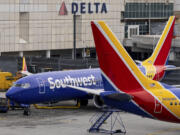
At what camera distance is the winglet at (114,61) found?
39.2 m

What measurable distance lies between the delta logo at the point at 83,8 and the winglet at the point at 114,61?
239 ft

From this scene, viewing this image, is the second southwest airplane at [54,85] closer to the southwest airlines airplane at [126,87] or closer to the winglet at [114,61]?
the southwest airlines airplane at [126,87]

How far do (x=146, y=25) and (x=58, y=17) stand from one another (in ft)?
86.2

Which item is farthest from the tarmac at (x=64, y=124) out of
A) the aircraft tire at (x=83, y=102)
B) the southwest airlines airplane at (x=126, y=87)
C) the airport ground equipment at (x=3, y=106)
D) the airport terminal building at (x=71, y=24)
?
the airport terminal building at (x=71, y=24)

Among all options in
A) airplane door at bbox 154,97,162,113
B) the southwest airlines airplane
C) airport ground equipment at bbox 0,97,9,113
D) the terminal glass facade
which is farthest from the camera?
the terminal glass facade

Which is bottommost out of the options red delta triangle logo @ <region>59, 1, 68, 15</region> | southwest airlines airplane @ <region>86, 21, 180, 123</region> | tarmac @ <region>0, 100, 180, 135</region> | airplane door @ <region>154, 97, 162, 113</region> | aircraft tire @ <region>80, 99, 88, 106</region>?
tarmac @ <region>0, 100, 180, 135</region>

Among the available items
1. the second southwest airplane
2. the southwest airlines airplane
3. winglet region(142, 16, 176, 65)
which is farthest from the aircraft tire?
the southwest airlines airplane

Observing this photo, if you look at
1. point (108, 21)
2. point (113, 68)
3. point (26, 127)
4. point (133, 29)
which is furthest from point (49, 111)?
point (133, 29)

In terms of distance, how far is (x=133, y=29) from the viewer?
13075 cm

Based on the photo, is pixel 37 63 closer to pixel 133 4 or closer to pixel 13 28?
pixel 13 28

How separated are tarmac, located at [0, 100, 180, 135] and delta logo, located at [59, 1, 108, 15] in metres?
55.8

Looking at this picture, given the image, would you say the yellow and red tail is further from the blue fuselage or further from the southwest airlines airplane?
the blue fuselage

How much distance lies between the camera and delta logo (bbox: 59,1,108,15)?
113500 mm

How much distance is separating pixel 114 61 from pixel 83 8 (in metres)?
77.0
